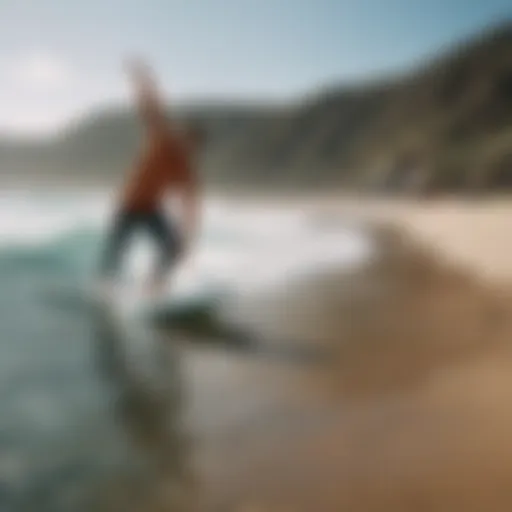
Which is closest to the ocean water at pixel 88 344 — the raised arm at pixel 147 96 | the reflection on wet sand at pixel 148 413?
the reflection on wet sand at pixel 148 413

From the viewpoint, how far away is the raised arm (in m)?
1.51

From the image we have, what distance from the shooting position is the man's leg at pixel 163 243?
5.24 ft

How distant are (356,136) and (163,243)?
53 cm

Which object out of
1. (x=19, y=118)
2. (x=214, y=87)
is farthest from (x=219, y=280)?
(x=19, y=118)

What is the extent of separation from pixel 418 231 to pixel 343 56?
573mm

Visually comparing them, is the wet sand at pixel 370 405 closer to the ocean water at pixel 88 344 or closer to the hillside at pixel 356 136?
the ocean water at pixel 88 344

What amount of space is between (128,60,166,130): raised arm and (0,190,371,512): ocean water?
18 cm

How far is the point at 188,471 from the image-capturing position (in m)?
1.30

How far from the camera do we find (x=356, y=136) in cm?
180

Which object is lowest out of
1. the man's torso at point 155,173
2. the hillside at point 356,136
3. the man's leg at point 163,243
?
the man's leg at point 163,243

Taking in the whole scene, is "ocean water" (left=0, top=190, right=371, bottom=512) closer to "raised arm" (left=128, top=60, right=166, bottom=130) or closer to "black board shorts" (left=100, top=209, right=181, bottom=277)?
"black board shorts" (left=100, top=209, right=181, bottom=277)

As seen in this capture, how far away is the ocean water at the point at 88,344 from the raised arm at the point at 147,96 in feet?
0.58

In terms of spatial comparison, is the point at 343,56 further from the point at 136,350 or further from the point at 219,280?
the point at 136,350

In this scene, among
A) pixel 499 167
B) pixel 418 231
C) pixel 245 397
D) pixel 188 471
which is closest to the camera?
pixel 188 471
